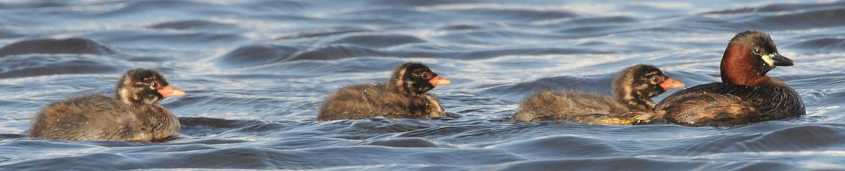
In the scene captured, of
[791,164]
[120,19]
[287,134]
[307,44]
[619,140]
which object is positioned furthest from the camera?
→ [120,19]

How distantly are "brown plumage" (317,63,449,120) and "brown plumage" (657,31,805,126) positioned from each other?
5.49 ft

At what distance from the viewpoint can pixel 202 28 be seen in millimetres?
21766

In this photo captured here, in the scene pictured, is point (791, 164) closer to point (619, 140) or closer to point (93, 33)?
point (619, 140)

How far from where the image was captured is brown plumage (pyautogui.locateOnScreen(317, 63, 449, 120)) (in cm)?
1344

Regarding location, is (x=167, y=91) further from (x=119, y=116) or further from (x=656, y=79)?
(x=656, y=79)

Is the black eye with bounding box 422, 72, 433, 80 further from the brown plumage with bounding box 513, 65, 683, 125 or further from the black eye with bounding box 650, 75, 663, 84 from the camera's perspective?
the black eye with bounding box 650, 75, 663, 84

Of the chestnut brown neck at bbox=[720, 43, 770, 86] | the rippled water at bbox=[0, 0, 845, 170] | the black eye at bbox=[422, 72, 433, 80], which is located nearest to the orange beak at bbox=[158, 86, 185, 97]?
the rippled water at bbox=[0, 0, 845, 170]

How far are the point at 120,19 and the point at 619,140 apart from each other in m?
11.6

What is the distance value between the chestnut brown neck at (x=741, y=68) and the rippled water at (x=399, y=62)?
1.58 feet

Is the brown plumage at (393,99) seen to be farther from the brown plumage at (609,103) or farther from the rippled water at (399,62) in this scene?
the brown plumage at (609,103)

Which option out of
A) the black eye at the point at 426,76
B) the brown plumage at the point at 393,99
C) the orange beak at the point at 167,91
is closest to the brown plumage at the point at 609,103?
the brown plumage at the point at 393,99

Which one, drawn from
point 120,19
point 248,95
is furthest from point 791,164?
point 120,19

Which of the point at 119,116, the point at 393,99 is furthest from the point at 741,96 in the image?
the point at 119,116

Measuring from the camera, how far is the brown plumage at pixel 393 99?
13438 mm
